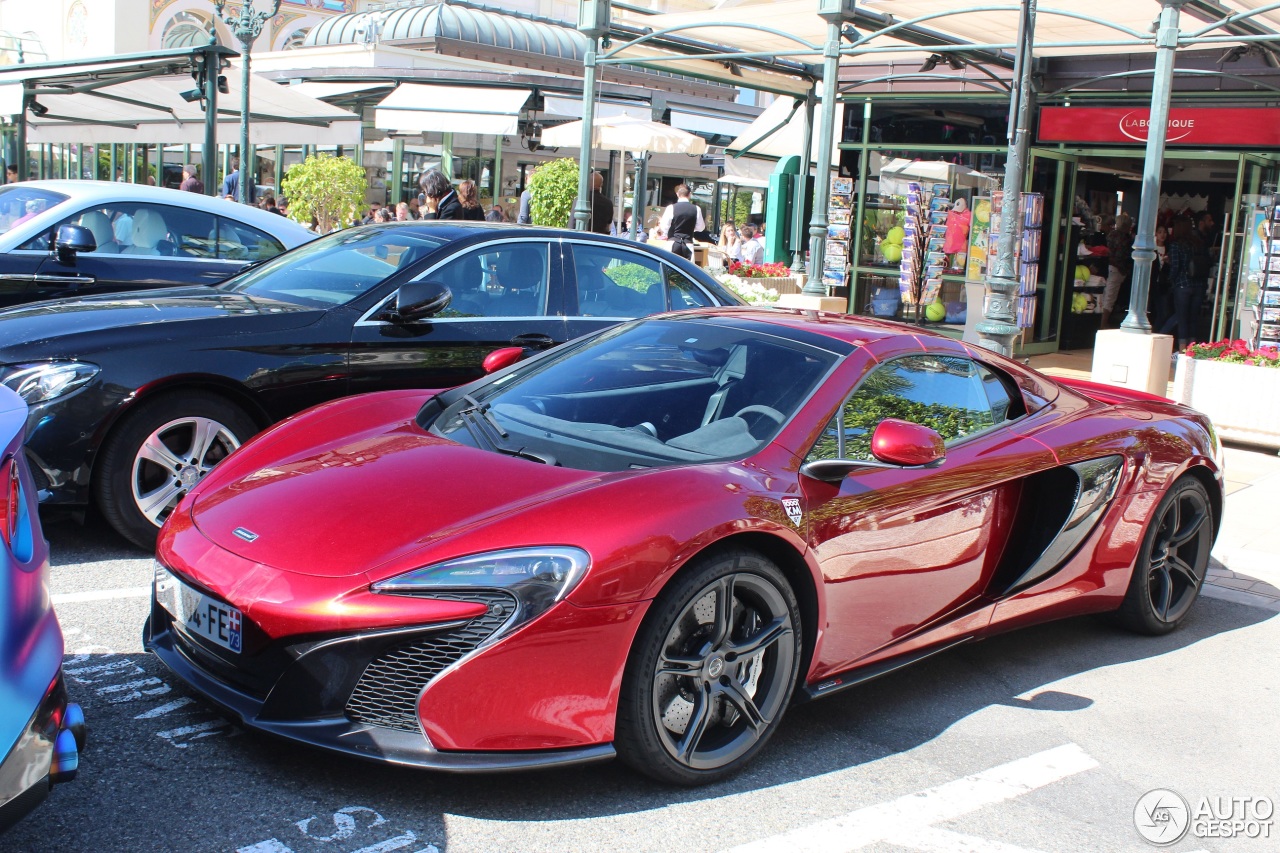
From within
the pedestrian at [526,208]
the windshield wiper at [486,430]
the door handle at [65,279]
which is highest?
the pedestrian at [526,208]

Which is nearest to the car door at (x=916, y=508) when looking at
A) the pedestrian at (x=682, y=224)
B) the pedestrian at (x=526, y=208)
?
the pedestrian at (x=682, y=224)

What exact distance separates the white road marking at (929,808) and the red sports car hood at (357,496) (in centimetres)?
111

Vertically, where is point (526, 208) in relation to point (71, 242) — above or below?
above

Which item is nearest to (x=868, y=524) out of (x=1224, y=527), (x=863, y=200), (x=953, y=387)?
(x=953, y=387)

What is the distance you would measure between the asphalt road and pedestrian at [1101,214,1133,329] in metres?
12.4

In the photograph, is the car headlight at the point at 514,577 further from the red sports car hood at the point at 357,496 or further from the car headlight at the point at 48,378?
the car headlight at the point at 48,378

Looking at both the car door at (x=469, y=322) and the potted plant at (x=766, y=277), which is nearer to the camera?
the car door at (x=469, y=322)

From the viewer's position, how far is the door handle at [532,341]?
6.53 meters

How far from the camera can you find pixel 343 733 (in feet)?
10.4

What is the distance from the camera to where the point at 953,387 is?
184 inches

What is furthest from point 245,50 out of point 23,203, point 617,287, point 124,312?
point 124,312

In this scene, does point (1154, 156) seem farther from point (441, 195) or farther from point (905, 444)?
point (905, 444)

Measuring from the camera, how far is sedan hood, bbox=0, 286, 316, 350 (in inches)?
211

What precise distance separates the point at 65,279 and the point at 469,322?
3.14 metres
